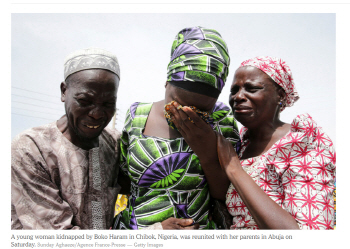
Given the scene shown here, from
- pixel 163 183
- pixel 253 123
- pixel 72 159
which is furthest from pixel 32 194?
pixel 253 123

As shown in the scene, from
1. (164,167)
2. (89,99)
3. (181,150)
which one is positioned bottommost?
(164,167)

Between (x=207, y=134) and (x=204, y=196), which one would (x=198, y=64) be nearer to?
(x=207, y=134)

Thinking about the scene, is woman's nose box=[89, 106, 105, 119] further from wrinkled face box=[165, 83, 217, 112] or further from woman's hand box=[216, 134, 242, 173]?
woman's hand box=[216, 134, 242, 173]

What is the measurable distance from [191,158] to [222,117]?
0.43 m

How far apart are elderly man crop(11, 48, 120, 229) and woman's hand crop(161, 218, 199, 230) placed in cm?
50

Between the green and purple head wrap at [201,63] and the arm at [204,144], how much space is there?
0.18 meters

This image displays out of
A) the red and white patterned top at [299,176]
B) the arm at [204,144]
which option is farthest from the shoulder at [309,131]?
the arm at [204,144]

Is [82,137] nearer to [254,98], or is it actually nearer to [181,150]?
[181,150]

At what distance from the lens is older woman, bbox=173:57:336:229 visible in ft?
5.46

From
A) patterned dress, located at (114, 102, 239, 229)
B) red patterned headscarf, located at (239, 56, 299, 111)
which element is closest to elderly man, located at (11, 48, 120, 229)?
patterned dress, located at (114, 102, 239, 229)

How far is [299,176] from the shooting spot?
173 centimetres

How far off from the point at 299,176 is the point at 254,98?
601 millimetres

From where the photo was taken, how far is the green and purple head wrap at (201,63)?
1693mm
